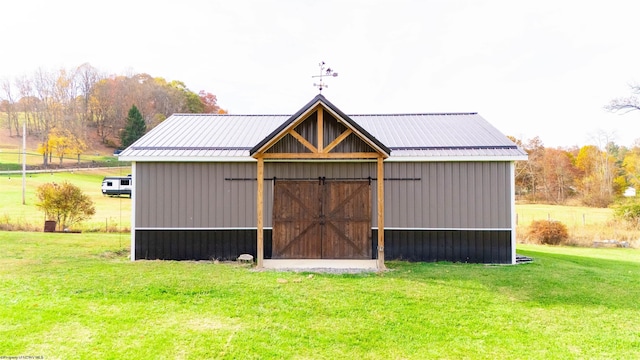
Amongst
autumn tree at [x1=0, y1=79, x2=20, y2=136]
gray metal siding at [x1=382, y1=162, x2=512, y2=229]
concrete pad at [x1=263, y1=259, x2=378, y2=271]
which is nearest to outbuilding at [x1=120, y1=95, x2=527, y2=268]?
gray metal siding at [x1=382, y1=162, x2=512, y2=229]

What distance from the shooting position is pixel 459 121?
11.7 m

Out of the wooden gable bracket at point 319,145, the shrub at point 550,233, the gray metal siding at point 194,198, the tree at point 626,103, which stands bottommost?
the shrub at point 550,233

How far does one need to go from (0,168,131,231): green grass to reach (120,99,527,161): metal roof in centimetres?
775

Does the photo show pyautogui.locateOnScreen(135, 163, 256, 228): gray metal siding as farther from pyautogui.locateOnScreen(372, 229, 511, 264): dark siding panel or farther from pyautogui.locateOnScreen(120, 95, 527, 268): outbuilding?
pyautogui.locateOnScreen(372, 229, 511, 264): dark siding panel

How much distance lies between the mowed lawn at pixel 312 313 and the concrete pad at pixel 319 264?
2.06 feet

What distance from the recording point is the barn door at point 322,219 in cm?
940

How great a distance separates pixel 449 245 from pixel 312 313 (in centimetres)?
529

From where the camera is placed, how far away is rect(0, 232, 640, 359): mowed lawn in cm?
422

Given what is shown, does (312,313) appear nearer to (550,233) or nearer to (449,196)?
(449,196)

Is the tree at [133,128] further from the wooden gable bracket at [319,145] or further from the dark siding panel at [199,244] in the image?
the wooden gable bracket at [319,145]

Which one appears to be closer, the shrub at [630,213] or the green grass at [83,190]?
the green grass at [83,190]

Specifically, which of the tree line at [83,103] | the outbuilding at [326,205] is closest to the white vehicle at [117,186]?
the tree line at [83,103]

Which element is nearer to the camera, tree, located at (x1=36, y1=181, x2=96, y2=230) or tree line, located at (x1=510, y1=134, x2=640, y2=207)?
tree, located at (x1=36, y1=181, x2=96, y2=230)

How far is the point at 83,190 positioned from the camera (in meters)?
29.8
